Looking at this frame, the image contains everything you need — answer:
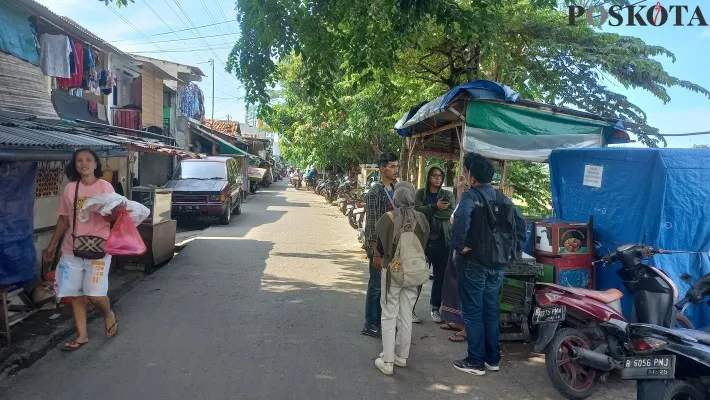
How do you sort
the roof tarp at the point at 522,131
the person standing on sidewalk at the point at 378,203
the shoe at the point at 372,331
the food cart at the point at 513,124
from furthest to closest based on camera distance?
the roof tarp at the point at 522,131, the food cart at the point at 513,124, the shoe at the point at 372,331, the person standing on sidewalk at the point at 378,203

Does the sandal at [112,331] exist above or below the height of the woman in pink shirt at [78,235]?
below

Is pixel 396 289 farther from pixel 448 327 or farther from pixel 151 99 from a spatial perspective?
pixel 151 99

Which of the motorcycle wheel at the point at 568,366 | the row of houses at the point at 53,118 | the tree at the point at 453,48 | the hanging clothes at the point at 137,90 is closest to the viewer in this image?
the motorcycle wheel at the point at 568,366

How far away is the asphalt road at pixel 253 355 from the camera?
12.7 feet

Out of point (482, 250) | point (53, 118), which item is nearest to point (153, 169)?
point (53, 118)

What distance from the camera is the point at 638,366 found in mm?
3146

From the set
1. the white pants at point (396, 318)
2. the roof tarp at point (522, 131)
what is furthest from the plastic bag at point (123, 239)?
the roof tarp at point (522, 131)

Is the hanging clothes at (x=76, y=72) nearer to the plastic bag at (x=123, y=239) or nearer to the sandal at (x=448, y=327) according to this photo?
the plastic bag at (x=123, y=239)

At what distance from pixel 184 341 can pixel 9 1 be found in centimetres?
667

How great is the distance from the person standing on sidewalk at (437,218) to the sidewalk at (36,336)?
3.75 m

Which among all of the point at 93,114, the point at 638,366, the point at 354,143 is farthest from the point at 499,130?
the point at 354,143

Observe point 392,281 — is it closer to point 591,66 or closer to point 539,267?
point 539,267

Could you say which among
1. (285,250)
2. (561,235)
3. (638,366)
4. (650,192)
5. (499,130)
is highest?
(499,130)

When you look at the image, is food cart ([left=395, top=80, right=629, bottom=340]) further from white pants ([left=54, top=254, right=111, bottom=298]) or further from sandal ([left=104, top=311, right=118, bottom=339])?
sandal ([left=104, top=311, right=118, bottom=339])
